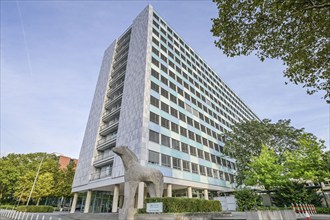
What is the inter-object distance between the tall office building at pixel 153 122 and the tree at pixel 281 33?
1785 centimetres

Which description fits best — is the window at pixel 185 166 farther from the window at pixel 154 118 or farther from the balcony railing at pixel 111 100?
the balcony railing at pixel 111 100

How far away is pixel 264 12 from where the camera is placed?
26.5ft

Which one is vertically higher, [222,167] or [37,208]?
[222,167]

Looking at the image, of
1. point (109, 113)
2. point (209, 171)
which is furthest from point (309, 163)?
point (109, 113)

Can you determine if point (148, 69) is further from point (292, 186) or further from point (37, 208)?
point (37, 208)

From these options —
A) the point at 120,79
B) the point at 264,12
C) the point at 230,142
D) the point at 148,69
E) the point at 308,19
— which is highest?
the point at 120,79

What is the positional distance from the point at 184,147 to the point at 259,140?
14776 mm

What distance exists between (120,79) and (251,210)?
107 ft

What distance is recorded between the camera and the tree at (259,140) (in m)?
32.7

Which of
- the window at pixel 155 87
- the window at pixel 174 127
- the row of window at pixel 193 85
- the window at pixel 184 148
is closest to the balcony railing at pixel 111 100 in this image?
the window at pixel 155 87

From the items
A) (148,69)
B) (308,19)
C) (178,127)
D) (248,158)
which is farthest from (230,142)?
(308,19)

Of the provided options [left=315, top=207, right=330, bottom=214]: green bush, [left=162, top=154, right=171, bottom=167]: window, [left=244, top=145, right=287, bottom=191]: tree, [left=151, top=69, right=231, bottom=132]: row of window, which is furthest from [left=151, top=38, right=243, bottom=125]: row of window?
[left=315, top=207, right=330, bottom=214]: green bush

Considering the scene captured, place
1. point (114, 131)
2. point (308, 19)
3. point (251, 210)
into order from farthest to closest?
1. point (114, 131)
2. point (251, 210)
3. point (308, 19)

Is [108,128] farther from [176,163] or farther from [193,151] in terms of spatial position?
[193,151]
